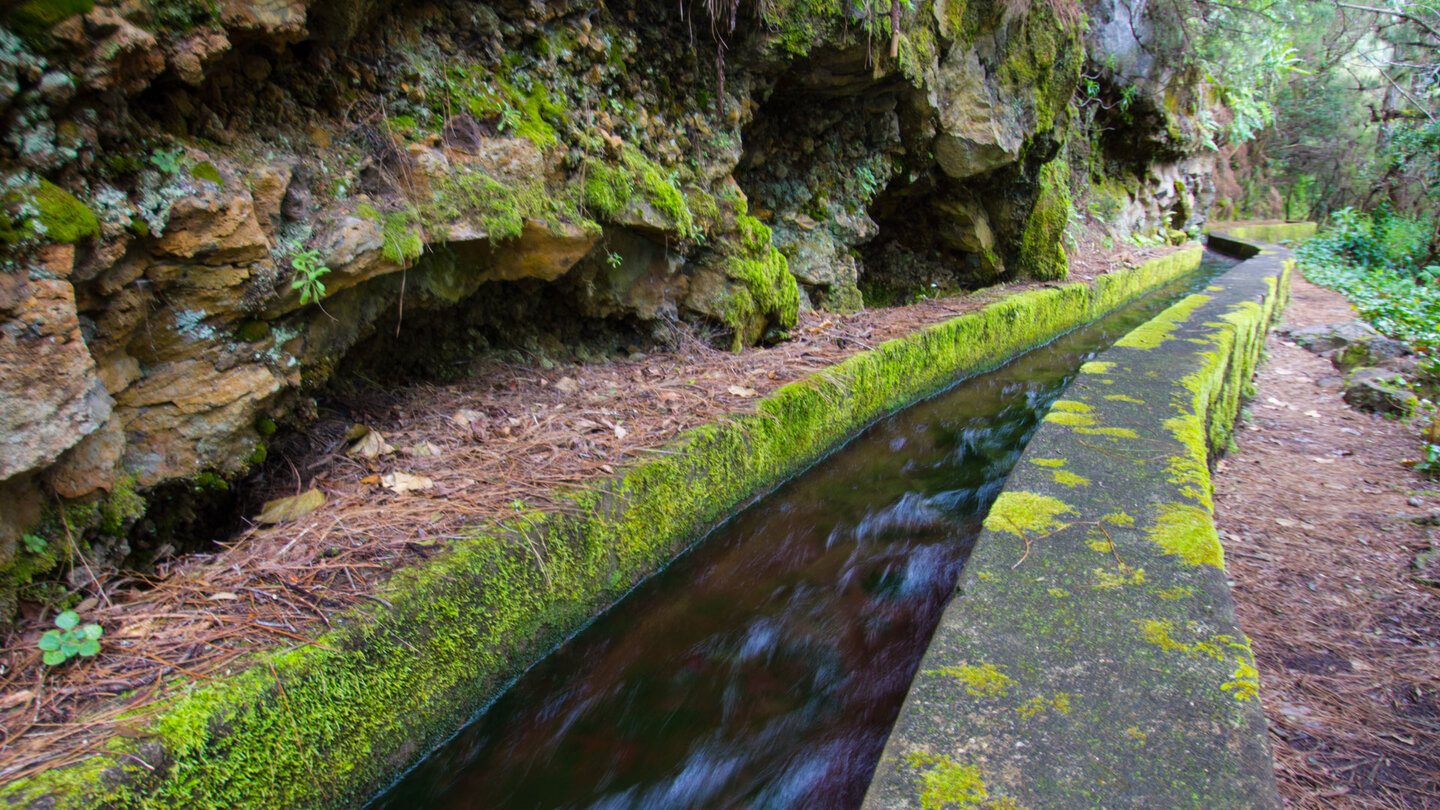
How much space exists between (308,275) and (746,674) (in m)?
2.23

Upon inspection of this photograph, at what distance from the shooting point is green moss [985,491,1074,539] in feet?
7.72

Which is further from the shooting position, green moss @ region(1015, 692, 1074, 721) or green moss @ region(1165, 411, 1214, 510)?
green moss @ region(1165, 411, 1214, 510)

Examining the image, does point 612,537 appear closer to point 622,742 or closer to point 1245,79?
point 622,742

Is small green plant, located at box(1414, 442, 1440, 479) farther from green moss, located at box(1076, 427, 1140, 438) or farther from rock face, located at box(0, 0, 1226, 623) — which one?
rock face, located at box(0, 0, 1226, 623)

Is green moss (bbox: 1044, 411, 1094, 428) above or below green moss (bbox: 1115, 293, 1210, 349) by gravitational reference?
below

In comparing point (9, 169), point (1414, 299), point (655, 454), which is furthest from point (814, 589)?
point (1414, 299)

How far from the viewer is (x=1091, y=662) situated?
1.68 m

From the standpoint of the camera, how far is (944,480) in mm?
4477

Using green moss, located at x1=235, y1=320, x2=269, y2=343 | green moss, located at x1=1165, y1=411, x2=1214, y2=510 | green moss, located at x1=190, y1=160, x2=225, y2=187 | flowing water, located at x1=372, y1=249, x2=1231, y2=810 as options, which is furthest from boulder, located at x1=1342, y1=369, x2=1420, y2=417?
green moss, located at x1=190, y1=160, x2=225, y2=187

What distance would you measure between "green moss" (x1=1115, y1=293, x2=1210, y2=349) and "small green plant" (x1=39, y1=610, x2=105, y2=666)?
222 inches

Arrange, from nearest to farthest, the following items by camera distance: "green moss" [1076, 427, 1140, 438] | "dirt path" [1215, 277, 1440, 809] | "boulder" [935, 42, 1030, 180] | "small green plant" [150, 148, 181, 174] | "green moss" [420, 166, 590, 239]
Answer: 1. "dirt path" [1215, 277, 1440, 809]
2. "small green plant" [150, 148, 181, 174]
3. "green moss" [420, 166, 590, 239]
4. "green moss" [1076, 427, 1140, 438]
5. "boulder" [935, 42, 1030, 180]

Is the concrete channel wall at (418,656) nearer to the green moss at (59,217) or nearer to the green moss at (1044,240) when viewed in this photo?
the green moss at (59,217)

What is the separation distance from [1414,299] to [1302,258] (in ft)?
29.9

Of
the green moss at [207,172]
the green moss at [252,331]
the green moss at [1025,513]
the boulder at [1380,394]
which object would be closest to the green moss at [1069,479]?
the green moss at [1025,513]
